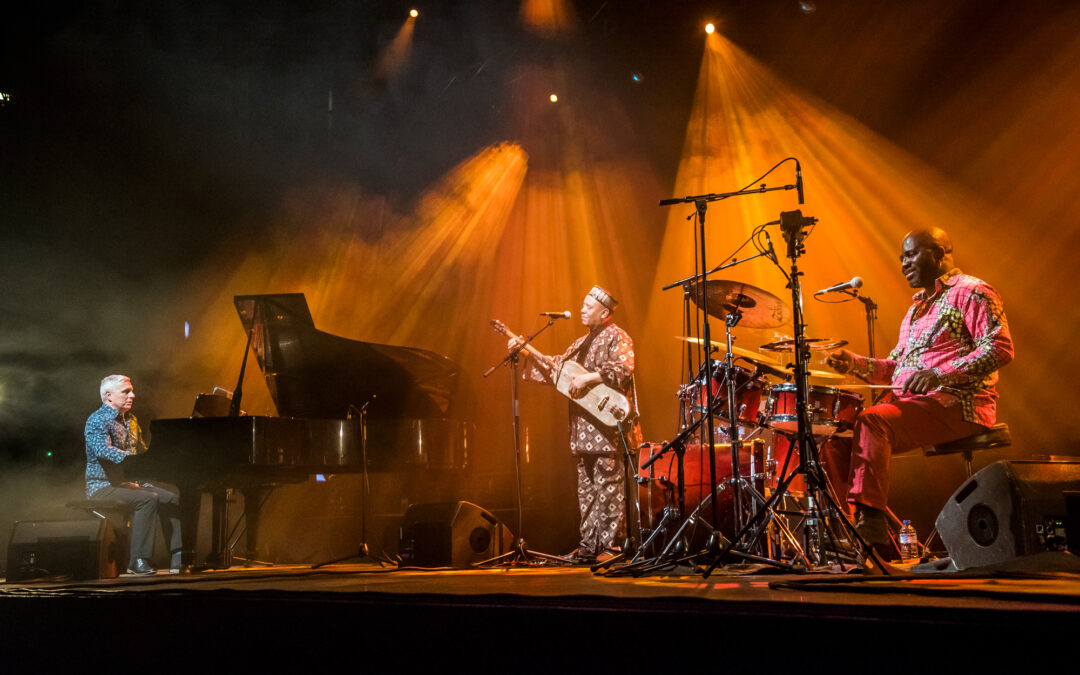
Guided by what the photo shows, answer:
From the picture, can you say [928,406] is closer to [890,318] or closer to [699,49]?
[890,318]

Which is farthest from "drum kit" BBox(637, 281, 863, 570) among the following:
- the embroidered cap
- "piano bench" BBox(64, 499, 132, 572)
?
"piano bench" BBox(64, 499, 132, 572)

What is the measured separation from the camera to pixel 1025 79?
229 inches

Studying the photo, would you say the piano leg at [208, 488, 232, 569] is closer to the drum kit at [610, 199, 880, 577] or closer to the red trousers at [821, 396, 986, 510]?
the drum kit at [610, 199, 880, 577]

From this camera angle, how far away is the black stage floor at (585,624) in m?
1.84

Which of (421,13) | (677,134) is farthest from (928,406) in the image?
(421,13)

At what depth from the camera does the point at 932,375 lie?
3680 millimetres

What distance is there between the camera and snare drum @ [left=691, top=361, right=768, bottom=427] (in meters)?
4.00

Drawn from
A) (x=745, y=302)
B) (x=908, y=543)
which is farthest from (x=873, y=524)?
(x=908, y=543)

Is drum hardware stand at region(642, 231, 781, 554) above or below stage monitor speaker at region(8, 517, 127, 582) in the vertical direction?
above

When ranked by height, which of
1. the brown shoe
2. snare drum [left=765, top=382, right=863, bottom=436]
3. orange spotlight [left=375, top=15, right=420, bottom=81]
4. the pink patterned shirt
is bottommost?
the brown shoe

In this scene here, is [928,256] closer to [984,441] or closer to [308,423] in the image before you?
[984,441]

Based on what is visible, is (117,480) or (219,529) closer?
(219,529)

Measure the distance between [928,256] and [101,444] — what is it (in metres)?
6.04

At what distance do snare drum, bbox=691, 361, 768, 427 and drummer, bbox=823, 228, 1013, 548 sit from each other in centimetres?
45
